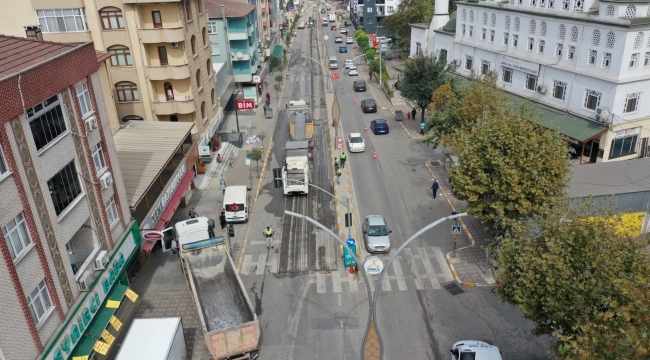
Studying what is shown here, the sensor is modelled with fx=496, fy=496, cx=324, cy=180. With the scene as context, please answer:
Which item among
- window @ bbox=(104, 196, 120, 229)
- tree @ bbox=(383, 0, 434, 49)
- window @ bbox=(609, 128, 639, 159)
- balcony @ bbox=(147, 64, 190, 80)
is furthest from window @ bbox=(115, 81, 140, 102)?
tree @ bbox=(383, 0, 434, 49)

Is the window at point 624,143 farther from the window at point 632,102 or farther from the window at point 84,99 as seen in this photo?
the window at point 84,99

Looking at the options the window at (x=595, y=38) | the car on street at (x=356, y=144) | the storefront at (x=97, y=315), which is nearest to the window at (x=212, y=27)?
the car on street at (x=356, y=144)

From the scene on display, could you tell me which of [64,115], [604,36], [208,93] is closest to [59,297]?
[64,115]

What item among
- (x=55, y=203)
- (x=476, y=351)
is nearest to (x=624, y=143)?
(x=476, y=351)

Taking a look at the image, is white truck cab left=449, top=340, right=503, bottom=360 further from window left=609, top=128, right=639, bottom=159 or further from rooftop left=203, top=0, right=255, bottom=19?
rooftop left=203, top=0, right=255, bottom=19

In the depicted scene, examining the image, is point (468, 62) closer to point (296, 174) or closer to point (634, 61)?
point (634, 61)
